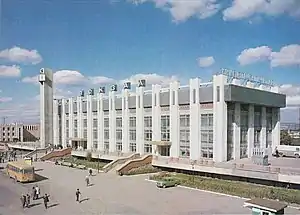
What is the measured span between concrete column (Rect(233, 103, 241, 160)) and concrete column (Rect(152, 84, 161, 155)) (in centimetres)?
235

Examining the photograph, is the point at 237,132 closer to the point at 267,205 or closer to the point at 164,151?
the point at 164,151

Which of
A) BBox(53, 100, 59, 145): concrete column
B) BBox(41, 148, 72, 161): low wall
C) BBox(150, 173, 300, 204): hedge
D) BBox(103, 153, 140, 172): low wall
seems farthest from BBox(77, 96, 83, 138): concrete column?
BBox(150, 173, 300, 204): hedge

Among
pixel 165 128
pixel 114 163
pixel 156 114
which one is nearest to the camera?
pixel 114 163

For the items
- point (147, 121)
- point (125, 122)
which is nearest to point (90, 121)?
point (125, 122)

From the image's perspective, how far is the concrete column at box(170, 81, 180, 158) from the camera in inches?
390

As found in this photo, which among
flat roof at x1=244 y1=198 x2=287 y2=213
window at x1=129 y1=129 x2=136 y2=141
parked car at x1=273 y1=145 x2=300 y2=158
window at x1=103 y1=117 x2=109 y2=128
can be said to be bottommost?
parked car at x1=273 y1=145 x2=300 y2=158

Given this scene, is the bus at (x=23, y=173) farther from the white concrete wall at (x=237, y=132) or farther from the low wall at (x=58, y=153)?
the white concrete wall at (x=237, y=132)

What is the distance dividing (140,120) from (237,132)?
10.6 ft

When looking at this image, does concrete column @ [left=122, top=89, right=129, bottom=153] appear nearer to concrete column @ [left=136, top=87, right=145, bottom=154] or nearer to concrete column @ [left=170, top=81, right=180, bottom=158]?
concrete column @ [left=136, top=87, right=145, bottom=154]

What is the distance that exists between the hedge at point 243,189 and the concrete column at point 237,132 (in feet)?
7.70

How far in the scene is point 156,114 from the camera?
10.5 metres

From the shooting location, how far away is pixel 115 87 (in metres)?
12.4

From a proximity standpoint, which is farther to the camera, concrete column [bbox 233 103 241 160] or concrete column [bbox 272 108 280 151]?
concrete column [bbox 272 108 280 151]

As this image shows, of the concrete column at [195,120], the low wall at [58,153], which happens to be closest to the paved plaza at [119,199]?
the concrete column at [195,120]
